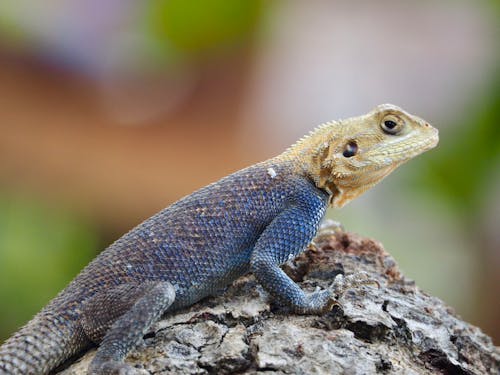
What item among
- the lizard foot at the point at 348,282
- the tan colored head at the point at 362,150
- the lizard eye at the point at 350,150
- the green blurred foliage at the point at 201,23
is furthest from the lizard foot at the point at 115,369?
the green blurred foliage at the point at 201,23

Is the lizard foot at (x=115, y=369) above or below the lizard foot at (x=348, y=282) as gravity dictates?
below

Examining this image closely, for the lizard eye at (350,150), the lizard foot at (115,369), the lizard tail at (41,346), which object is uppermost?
the lizard eye at (350,150)

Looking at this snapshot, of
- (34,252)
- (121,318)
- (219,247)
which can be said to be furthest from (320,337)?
(34,252)

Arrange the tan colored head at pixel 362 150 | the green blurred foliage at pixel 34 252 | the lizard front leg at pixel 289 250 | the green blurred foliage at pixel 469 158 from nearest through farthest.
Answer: the lizard front leg at pixel 289 250, the tan colored head at pixel 362 150, the green blurred foliage at pixel 469 158, the green blurred foliage at pixel 34 252

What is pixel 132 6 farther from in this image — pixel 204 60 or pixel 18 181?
pixel 18 181

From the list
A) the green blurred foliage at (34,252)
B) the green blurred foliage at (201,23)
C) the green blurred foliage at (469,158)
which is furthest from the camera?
the green blurred foliage at (201,23)

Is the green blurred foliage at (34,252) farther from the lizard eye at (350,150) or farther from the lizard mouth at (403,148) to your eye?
the lizard mouth at (403,148)

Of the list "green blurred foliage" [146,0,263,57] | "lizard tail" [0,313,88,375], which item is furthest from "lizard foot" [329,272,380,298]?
"green blurred foliage" [146,0,263,57]

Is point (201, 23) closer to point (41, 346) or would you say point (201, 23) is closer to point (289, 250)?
point (289, 250)
